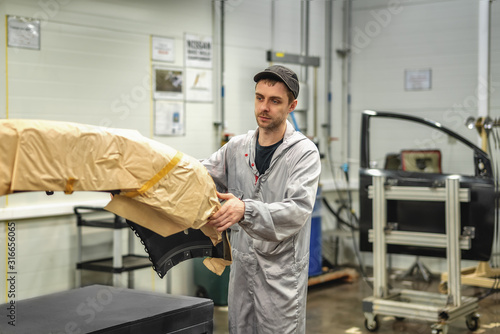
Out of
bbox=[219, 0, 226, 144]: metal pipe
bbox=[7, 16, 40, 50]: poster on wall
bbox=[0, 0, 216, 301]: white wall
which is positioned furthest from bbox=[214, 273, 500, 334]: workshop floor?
bbox=[7, 16, 40, 50]: poster on wall

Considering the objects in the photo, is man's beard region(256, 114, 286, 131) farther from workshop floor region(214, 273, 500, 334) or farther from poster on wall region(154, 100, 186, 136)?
poster on wall region(154, 100, 186, 136)

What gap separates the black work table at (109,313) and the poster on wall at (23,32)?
270cm

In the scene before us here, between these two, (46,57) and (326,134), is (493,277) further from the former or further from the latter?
(46,57)

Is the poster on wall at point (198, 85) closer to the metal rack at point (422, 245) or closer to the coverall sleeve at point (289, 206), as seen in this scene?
the metal rack at point (422, 245)

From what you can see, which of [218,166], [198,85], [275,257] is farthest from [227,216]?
[198,85]

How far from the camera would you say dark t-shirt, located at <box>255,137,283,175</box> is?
2.27 m

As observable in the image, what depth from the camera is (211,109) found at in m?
5.72

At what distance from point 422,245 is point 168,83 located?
2.50 metres

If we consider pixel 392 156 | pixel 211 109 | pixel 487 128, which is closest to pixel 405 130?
pixel 392 156

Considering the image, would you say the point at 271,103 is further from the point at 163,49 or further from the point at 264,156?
the point at 163,49

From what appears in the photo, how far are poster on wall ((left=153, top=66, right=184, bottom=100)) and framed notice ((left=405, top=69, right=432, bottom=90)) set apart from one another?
2.82 m

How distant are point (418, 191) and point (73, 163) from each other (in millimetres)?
3248

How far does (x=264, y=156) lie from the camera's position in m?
2.29

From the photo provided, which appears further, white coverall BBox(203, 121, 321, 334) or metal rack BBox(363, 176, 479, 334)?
metal rack BBox(363, 176, 479, 334)
